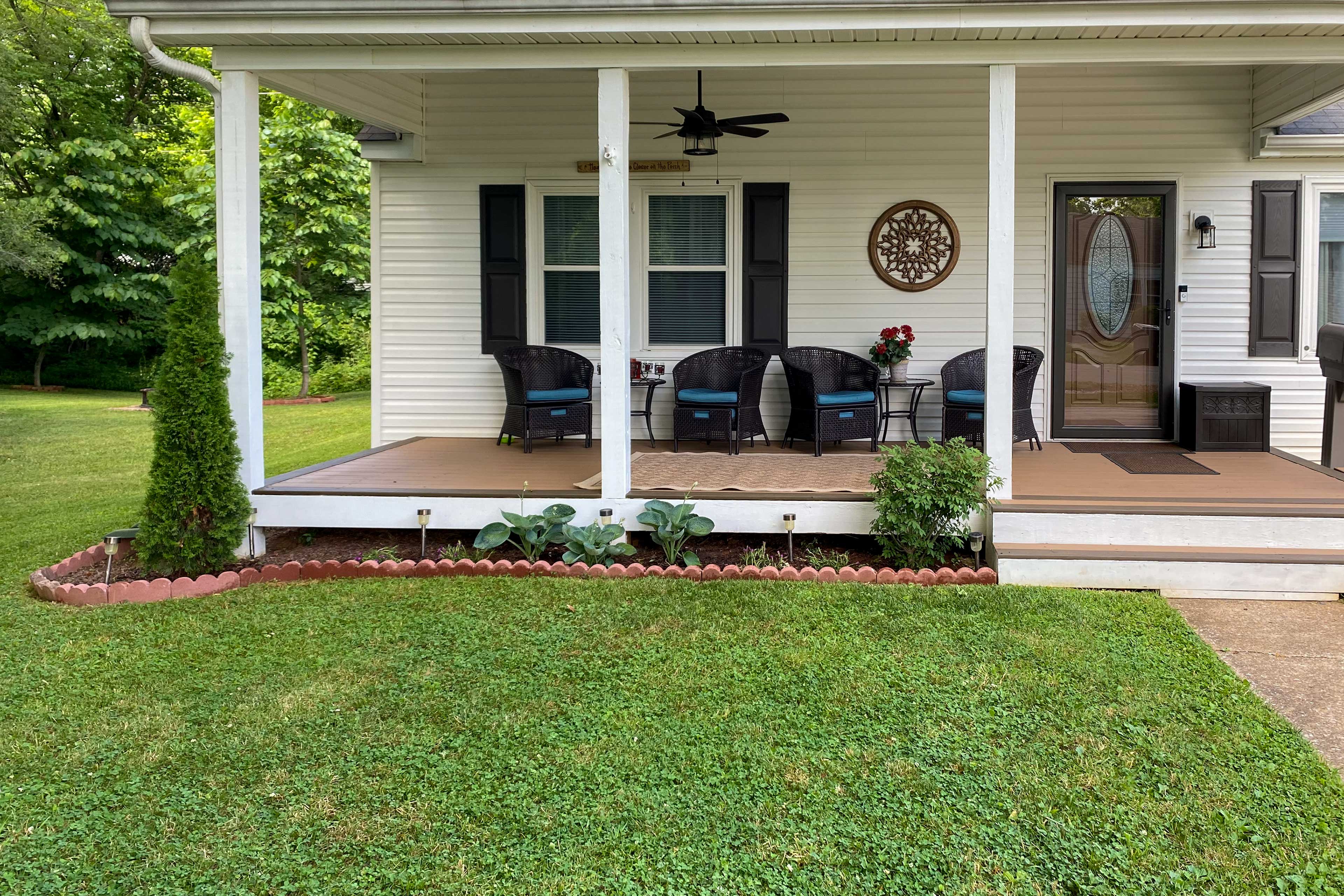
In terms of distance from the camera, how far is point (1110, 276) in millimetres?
7496

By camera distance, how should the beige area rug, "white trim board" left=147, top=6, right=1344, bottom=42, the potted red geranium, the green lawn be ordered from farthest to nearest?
the potted red geranium → the beige area rug → "white trim board" left=147, top=6, right=1344, bottom=42 → the green lawn

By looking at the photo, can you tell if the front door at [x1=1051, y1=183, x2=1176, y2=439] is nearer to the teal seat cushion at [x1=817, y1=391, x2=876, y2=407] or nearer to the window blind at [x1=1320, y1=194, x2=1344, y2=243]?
the window blind at [x1=1320, y1=194, x2=1344, y2=243]

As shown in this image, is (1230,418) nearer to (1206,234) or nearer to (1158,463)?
(1158,463)

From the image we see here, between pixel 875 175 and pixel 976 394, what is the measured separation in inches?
71.0

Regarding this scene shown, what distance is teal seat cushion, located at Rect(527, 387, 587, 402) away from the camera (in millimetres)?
7301

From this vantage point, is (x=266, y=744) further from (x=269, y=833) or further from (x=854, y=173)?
(x=854, y=173)

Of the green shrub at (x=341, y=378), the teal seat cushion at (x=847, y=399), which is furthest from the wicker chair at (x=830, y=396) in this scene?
the green shrub at (x=341, y=378)

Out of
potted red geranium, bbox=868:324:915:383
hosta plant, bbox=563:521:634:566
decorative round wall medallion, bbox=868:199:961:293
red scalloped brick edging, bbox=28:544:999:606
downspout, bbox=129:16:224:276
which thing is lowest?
red scalloped brick edging, bbox=28:544:999:606

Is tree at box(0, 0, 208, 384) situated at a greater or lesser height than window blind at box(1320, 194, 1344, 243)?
greater

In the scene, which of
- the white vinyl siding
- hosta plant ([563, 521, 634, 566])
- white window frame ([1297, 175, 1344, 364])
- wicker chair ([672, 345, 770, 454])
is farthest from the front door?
hosta plant ([563, 521, 634, 566])

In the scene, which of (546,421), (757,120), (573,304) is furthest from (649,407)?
(757,120)

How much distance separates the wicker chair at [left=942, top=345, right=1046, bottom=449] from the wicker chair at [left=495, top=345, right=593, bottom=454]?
A: 8.37 feet

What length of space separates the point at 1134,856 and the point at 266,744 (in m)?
2.48

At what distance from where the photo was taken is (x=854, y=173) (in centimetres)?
752
